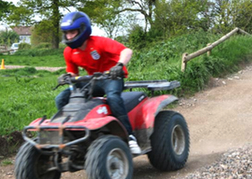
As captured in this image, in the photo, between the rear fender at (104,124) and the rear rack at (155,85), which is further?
the rear rack at (155,85)

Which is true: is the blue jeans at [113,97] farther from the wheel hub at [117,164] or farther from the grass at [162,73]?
the grass at [162,73]

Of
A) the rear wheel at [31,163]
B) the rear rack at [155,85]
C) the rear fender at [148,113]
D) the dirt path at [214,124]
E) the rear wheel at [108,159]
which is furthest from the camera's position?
the dirt path at [214,124]

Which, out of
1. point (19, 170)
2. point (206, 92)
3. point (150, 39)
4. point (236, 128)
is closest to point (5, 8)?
point (150, 39)

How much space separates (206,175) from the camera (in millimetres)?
4965

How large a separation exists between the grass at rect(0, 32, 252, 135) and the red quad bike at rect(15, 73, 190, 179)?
3.17 m

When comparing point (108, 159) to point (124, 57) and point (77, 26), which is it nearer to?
point (124, 57)

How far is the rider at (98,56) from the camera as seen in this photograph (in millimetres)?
4906

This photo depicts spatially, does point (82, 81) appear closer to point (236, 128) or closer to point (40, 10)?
point (236, 128)

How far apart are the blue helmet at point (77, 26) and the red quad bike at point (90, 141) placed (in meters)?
0.46

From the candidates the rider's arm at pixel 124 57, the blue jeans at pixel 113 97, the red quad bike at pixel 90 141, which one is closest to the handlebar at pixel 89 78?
the red quad bike at pixel 90 141

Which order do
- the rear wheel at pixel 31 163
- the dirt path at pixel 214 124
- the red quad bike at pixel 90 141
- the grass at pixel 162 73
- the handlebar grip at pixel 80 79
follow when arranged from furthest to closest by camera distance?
the grass at pixel 162 73 < the dirt path at pixel 214 124 < the handlebar grip at pixel 80 79 < the rear wheel at pixel 31 163 < the red quad bike at pixel 90 141

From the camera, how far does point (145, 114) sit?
543 centimetres

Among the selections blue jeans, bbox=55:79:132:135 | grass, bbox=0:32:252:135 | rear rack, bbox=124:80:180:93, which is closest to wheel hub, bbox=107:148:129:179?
blue jeans, bbox=55:79:132:135

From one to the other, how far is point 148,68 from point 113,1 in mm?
10212
